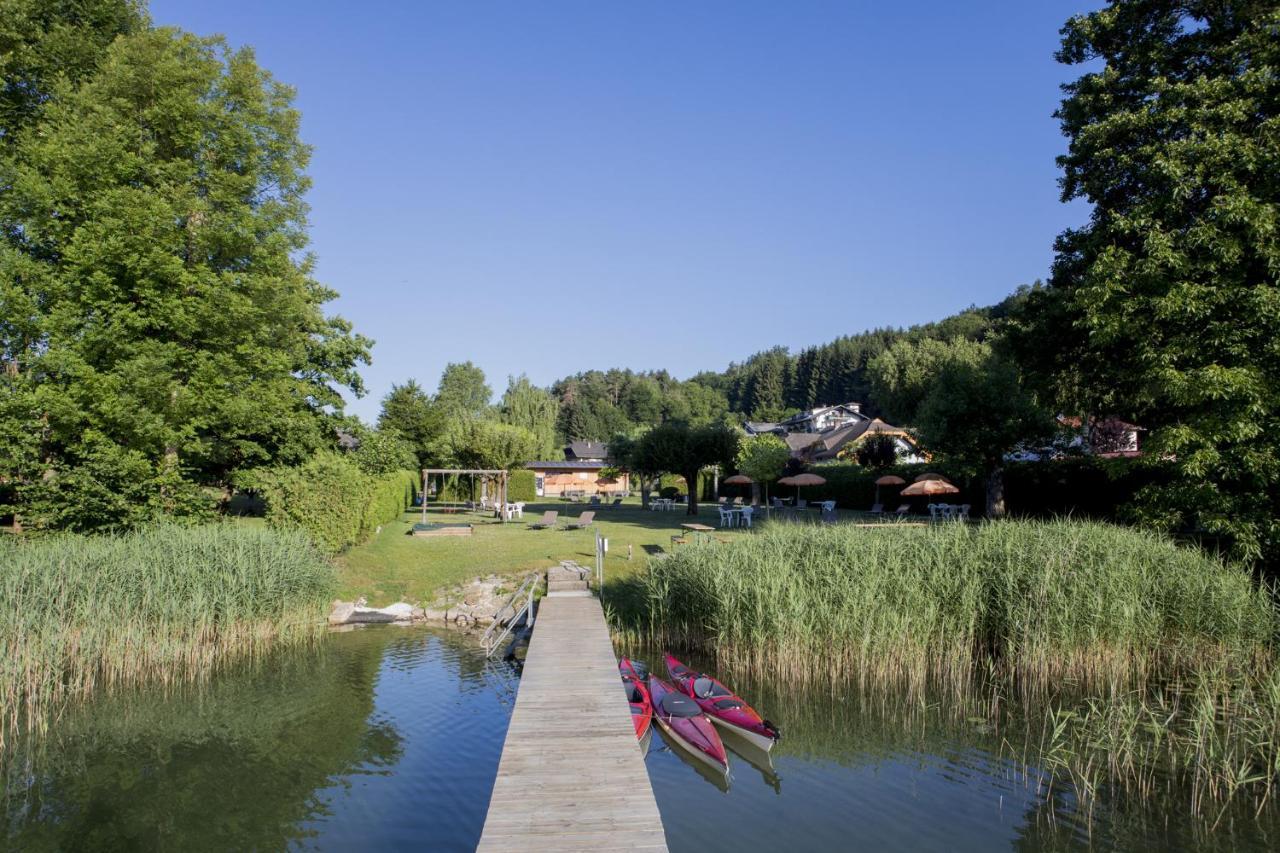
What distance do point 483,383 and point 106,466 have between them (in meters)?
65.1

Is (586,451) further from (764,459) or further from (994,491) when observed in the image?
(994,491)

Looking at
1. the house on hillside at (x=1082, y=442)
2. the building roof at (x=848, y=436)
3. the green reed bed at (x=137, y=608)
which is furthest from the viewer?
the building roof at (x=848, y=436)

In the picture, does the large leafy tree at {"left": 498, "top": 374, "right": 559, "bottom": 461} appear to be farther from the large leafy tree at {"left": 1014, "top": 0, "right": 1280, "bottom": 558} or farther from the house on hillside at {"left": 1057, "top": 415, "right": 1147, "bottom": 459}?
the large leafy tree at {"left": 1014, "top": 0, "right": 1280, "bottom": 558}

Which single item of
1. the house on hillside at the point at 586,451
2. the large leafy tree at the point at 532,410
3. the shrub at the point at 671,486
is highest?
the large leafy tree at the point at 532,410

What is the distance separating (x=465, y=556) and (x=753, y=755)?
12839 millimetres

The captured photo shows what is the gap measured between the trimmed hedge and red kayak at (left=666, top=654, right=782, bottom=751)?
10.6 metres

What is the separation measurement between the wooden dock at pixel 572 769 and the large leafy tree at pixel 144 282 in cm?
1230

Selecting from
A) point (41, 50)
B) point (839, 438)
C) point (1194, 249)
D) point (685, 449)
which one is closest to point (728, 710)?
point (1194, 249)

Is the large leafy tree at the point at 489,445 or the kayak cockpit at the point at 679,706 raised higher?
the large leafy tree at the point at 489,445

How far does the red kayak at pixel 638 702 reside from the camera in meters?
9.77

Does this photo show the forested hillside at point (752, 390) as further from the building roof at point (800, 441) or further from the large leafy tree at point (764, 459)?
the large leafy tree at point (764, 459)

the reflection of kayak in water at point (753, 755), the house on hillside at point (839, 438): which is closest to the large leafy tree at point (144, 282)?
the reflection of kayak in water at point (753, 755)

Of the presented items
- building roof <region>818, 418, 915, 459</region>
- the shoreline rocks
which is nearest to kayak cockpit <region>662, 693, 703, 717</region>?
the shoreline rocks

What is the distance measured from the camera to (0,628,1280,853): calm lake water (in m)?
7.23
